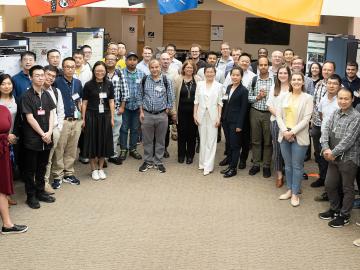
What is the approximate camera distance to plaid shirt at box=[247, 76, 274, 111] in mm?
6572

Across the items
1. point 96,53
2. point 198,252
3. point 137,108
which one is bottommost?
point 198,252

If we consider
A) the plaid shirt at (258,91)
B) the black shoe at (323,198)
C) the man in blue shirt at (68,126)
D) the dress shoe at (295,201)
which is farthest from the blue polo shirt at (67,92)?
the black shoe at (323,198)

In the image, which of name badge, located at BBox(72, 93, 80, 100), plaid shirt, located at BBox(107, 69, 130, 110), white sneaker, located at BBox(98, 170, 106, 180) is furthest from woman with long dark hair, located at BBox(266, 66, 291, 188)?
name badge, located at BBox(72, 93, 80, 100)

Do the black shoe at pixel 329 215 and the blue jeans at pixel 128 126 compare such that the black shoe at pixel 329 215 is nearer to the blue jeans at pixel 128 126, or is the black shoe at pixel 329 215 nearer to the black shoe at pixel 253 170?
the black shoe at pixel 253 170

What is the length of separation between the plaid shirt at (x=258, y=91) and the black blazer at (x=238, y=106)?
0.08 meters

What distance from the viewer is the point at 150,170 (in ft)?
A: 23.0

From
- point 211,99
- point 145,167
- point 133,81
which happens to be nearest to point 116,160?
point 145,167

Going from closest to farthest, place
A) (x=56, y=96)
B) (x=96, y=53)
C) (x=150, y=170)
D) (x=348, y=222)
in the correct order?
(x=348, y=222) → (x=56, y=96) → (x=150, y=170) → (x=96, y=53)

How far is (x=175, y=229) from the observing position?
5043 millimetres

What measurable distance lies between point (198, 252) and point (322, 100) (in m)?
2.60

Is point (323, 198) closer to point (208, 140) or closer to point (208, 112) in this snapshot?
point (208, 140)

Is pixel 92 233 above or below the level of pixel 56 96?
below

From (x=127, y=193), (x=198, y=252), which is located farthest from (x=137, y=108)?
(x=198, y=252)

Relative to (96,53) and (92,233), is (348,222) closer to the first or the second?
(92,233)
